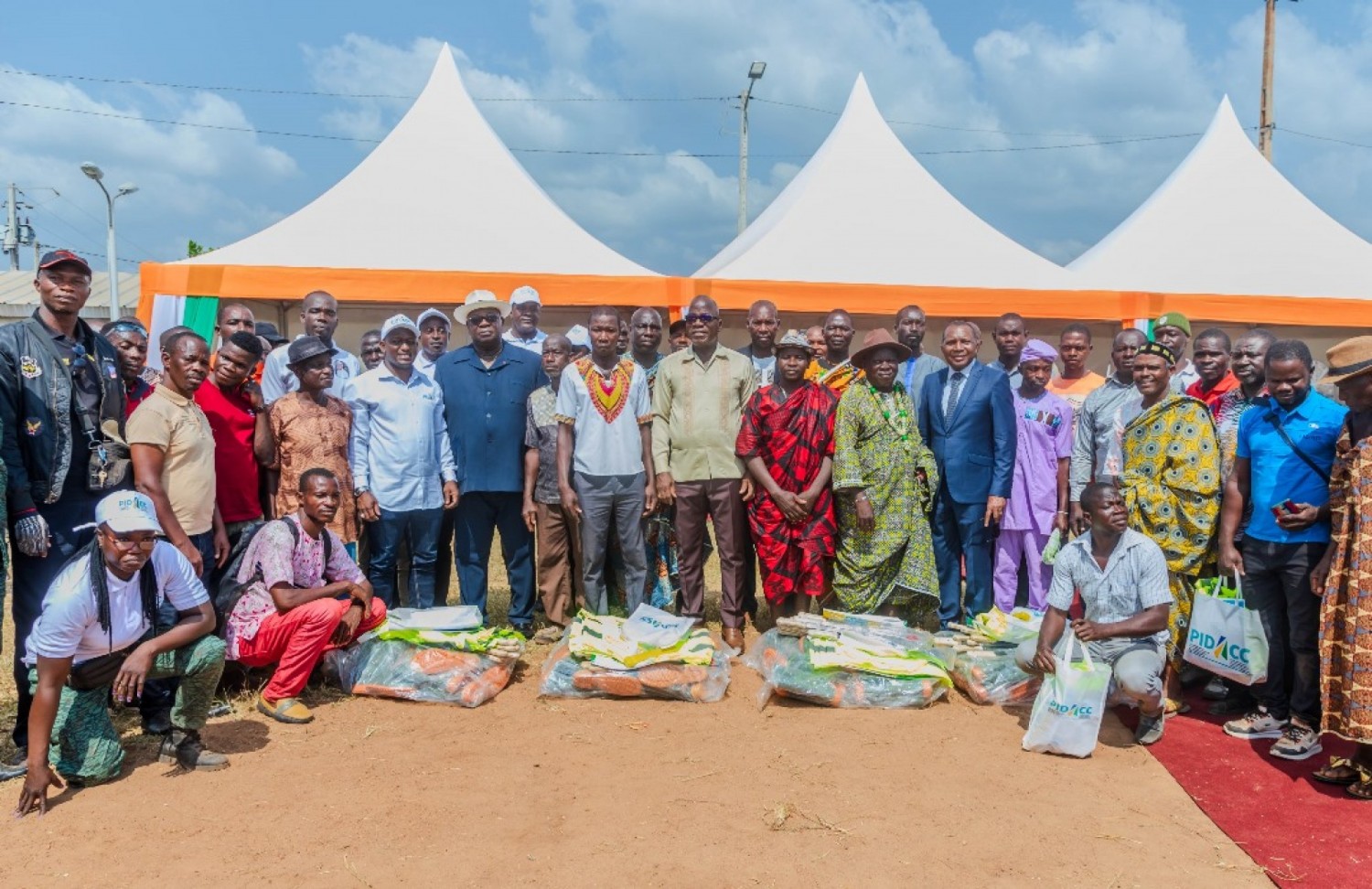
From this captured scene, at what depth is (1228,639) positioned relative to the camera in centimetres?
385

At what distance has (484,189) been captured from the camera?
968 centimetres

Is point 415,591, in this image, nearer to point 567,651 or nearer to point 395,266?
point 567,651

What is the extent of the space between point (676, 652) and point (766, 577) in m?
0.79

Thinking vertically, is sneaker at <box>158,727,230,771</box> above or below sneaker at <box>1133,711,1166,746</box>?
below

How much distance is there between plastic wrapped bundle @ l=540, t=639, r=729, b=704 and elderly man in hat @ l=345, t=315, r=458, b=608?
1.05m

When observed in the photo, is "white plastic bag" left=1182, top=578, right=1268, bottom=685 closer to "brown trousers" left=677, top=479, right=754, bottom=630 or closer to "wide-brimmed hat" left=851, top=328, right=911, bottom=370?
"wide-brimmed hat" left=851, top=328, right=911, bottom=370

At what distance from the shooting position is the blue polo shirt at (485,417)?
5043 mm

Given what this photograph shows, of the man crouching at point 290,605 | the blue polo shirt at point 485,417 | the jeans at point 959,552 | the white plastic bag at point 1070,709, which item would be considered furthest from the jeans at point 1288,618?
the man crouching at point 290,605

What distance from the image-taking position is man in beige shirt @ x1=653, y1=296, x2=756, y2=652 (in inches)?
192

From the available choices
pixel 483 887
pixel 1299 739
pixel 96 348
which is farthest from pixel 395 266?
pixel 1299 739

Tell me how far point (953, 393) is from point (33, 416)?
13.9 feet

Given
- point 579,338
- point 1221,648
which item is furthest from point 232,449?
point 1221,648

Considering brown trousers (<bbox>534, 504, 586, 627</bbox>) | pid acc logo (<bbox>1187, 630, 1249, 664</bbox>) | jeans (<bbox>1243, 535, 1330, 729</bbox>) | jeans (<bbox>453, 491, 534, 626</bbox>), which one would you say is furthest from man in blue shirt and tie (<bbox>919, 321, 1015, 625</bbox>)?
jeans (<bbox>453, 491, 534, 626</bbox>)

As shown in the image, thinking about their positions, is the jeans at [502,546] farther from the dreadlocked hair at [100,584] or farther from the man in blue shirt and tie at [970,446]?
the man in blue shirt and tie at [970,446]
